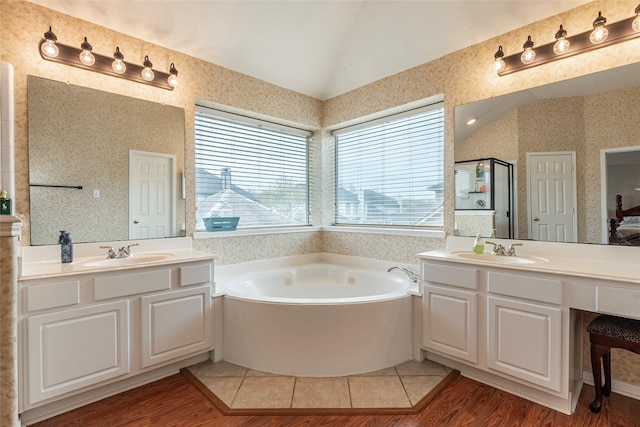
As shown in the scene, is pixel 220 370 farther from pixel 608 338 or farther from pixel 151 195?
pixel 608 338

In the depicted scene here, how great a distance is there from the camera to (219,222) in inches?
119

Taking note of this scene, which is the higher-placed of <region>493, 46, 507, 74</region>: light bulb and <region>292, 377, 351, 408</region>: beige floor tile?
<region>493, 46, 507, 74</region>: light bulb

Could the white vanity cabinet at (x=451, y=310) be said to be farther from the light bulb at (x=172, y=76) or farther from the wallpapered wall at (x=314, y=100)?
the light bulb at (x=172, y=76)

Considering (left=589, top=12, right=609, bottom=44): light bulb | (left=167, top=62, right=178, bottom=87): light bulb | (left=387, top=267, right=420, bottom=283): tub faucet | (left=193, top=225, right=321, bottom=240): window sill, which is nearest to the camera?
(left=589, top=12, right=609, bottom=44): light bulb

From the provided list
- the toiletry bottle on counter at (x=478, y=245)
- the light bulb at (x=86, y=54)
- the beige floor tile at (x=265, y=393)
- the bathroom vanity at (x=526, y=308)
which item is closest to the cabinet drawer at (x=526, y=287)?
the bathroom vanity at (x=526, y=308)

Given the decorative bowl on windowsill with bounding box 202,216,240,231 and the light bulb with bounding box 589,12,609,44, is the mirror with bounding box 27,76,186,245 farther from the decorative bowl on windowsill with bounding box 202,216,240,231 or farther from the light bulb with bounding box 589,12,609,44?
the light bulb with bounding box 589,12,609,44

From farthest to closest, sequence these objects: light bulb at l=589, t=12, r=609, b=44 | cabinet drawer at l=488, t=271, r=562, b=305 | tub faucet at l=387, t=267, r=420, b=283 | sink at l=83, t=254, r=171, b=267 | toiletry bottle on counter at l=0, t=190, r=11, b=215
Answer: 1. tub faucet at l=387, t=267, r=420, b=283
2. sink at l=83, t=254, r=171, b=267
3. light bulb at l=589, t=12, r=609, b=44
4. cabinet drawer at l=488, t=271, r=562, b=305
5. toiletry bottle on counter at l=0, t=190, r=11, b=215

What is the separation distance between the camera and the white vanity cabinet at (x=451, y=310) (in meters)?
2.11

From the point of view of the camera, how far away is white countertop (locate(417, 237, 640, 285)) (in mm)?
1725

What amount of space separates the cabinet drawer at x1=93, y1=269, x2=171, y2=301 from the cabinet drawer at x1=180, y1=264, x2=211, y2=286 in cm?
9

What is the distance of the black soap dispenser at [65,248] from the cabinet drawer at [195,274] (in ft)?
2.32

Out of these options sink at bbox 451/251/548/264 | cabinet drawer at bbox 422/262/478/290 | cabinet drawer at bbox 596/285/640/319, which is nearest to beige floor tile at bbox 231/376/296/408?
cabinet drawer at bbox 422/262/478/290

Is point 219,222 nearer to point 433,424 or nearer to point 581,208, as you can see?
point 433,424

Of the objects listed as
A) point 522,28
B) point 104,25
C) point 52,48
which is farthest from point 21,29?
point 522,28
